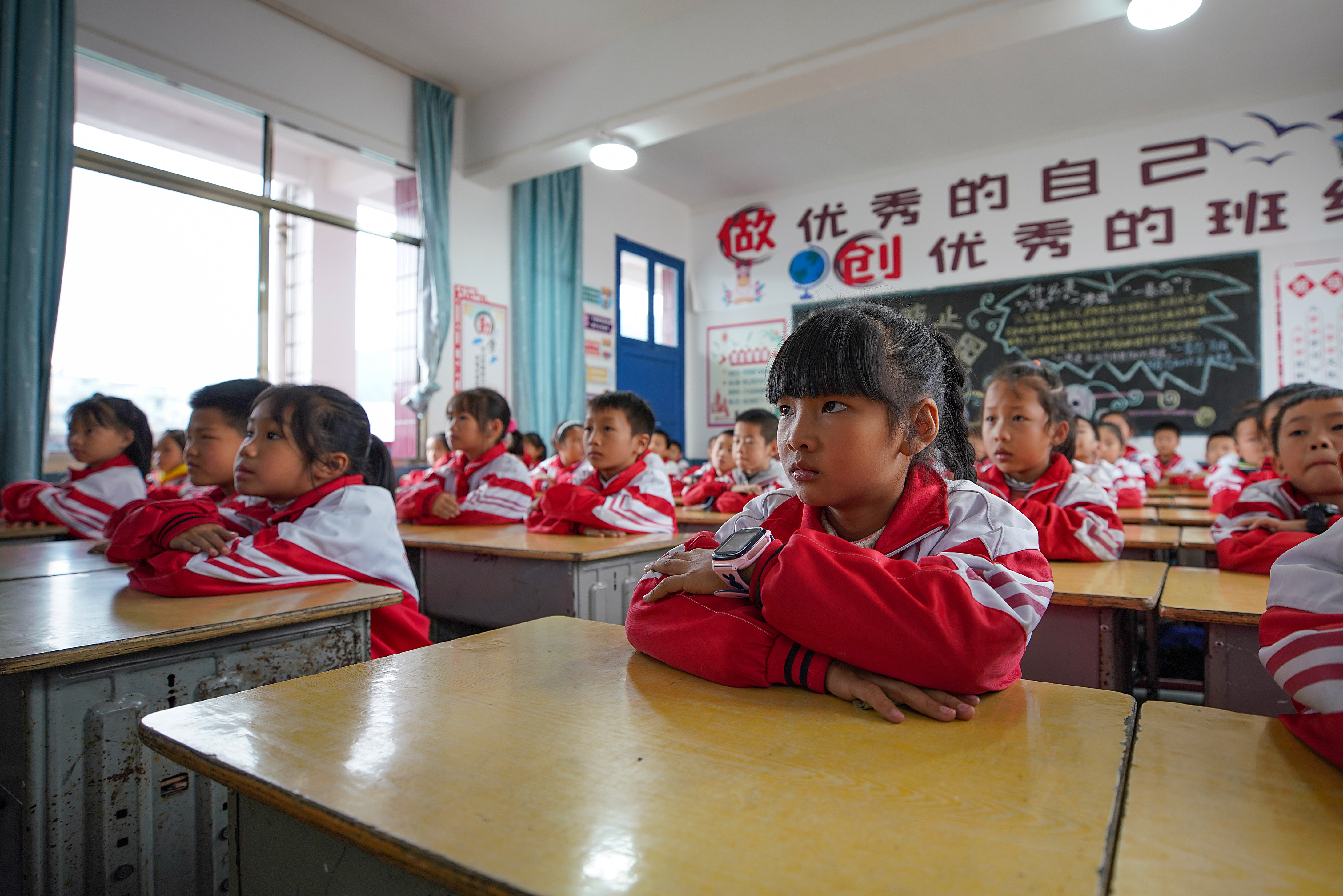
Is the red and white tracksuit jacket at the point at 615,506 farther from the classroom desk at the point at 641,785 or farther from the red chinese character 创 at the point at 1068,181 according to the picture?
the red chinese character 创 at the point at 1068,181

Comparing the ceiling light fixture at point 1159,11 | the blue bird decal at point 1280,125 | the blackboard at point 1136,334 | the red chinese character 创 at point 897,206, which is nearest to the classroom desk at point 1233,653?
the ceiling light fixture at point 1159,11

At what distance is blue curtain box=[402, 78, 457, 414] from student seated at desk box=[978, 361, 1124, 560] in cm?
391

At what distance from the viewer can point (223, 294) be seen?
4445 millimetres

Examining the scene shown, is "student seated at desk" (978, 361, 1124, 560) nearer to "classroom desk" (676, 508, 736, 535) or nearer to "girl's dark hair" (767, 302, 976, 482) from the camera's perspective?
"girl's dark hair" (767, 302, 976, 482)

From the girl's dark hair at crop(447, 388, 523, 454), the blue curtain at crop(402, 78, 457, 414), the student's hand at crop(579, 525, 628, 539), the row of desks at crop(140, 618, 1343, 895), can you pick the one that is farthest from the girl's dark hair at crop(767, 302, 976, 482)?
the blue curtain at crop(402, 78, 457, 414)

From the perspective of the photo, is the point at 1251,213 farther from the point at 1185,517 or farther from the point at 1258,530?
the point at 1258,530

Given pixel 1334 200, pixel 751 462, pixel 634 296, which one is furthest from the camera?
pixel 634 296

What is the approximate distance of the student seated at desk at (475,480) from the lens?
3.18m

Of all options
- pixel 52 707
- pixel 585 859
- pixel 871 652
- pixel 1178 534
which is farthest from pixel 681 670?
pixel 1178 534

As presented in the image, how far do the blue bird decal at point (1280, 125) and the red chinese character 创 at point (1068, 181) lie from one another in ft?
3.16

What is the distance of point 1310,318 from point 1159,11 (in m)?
3.04

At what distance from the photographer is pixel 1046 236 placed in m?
5.76

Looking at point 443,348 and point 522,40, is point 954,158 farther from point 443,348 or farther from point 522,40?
point 443,348

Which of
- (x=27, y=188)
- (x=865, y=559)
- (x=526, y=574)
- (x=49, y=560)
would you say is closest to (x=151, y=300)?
(x=27, y=188)
